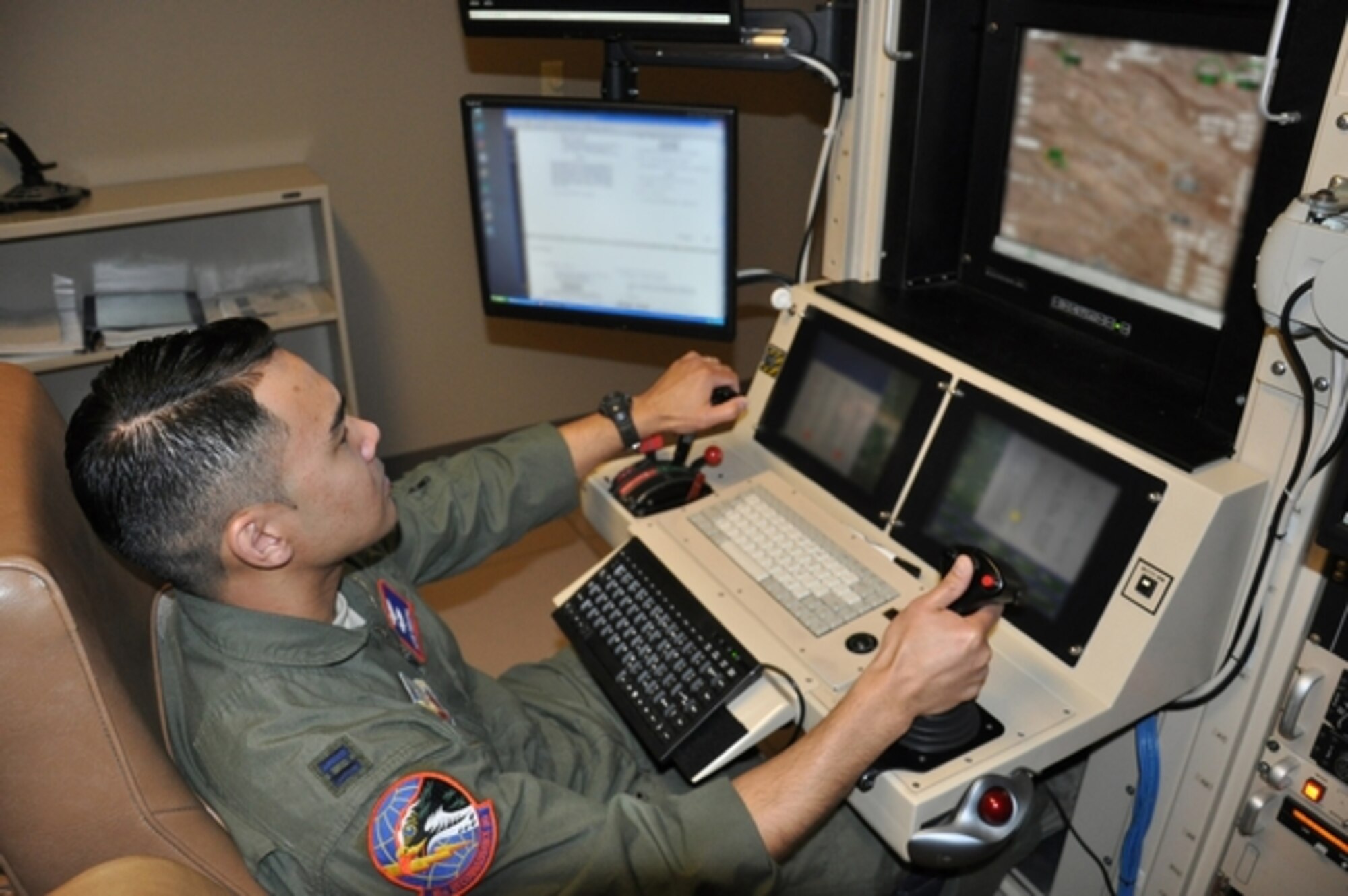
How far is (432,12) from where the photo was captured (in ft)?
8.74

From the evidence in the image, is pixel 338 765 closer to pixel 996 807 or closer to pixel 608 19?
pixel 996 807

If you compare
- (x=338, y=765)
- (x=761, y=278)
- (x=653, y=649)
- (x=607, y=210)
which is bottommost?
(x=653, y=649)

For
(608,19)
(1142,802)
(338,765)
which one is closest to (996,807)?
(1142,802)

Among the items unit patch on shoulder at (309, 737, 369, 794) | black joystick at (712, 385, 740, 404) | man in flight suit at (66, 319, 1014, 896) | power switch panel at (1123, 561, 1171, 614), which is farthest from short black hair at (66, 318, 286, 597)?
power switch panel at (1123, 561, 1171, 614)

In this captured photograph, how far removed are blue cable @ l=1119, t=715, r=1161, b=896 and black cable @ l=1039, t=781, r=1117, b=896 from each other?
0.03m

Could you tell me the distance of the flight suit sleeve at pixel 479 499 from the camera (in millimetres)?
1439

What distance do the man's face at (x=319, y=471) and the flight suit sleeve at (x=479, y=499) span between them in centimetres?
30

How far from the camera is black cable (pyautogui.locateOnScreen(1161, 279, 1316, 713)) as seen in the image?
1000 millimetres

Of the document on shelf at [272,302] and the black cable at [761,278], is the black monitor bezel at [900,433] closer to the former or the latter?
the black cable at [761,278]

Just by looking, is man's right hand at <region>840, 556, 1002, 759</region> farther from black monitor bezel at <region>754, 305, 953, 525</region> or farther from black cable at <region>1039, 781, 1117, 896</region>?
black cable at <region>1039, 781, 1117, 896</region>

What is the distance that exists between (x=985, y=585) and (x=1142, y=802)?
484 mm

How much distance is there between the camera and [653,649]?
1.30 meters

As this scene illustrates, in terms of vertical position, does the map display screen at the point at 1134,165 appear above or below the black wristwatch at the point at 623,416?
above

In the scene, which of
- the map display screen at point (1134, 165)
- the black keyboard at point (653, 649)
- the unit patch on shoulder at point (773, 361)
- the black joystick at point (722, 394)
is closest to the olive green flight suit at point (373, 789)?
the black keyboard at point (653, 649)
